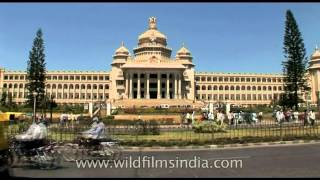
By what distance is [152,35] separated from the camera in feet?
286

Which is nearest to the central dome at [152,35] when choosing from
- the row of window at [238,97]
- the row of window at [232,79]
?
the row of window at [232,79]

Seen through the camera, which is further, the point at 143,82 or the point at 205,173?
the point at 143,82

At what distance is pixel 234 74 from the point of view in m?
100

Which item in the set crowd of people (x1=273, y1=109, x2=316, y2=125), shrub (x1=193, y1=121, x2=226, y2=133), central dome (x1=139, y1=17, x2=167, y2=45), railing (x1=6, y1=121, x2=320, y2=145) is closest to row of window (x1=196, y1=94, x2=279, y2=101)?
central dome (x1=139, y1=17, x2=167, y2=45)

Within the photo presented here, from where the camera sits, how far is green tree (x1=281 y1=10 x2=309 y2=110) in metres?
48.6

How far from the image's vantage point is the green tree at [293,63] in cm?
4856

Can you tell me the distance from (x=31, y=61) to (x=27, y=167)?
46.6m

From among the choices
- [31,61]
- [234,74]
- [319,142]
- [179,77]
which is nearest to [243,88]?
[234,74]

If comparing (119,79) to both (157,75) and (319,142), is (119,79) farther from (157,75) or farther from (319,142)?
(319,142)

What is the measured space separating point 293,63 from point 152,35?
138 feet

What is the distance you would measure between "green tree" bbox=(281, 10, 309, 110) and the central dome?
4057 centimetres

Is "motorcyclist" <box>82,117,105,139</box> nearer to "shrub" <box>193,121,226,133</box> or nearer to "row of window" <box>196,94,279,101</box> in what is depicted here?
"shrub" <box>193,121,226,133</box>

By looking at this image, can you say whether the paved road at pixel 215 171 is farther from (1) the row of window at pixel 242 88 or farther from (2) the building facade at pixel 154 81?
(1) the row of window at pixel 242 88

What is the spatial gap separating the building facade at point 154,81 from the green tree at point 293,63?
29.9 m
